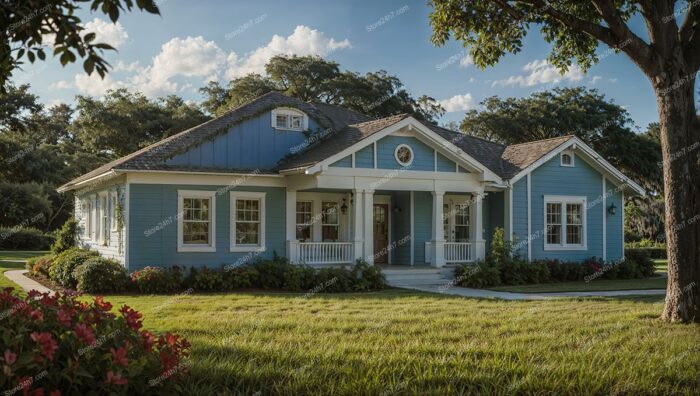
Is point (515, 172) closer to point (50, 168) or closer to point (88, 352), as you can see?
point (88, 352)

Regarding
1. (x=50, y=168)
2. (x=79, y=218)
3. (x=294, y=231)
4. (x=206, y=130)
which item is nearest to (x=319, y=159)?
(x=294, y=231)

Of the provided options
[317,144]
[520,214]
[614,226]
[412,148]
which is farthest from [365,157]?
[614,226]

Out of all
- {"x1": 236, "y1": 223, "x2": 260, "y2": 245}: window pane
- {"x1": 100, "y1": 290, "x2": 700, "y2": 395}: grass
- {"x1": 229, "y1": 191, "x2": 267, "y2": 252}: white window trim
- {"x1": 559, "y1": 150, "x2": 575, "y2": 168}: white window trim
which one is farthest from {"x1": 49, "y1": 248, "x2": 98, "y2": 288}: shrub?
{"x1": 559, "y1": 150, "x2": 575, "y2": 168}: white window trim

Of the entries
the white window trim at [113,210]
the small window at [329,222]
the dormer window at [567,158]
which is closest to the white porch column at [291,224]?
the small window at [329,222]

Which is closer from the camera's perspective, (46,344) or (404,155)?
(46,344)

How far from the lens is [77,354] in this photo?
15.7 feet

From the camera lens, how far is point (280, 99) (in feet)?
69.3

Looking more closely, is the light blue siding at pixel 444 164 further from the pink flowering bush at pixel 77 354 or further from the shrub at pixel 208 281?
the pink flowering bush at pixel 77 354

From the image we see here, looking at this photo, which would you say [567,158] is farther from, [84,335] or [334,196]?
[84,335]

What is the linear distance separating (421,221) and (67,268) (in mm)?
10857

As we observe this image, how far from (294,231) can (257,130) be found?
3.36 m

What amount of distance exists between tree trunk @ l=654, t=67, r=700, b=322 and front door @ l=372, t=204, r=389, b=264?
12.5 m

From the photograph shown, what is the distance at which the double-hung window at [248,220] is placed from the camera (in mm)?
18547

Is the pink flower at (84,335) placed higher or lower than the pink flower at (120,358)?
higher
